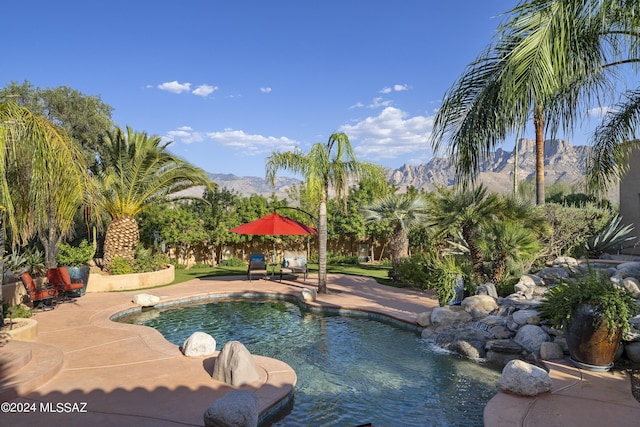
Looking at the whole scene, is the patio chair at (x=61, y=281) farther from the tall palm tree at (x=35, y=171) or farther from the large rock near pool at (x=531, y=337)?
the large rock near pool at (x=531, y=337)

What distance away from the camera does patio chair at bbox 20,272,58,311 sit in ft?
33.2

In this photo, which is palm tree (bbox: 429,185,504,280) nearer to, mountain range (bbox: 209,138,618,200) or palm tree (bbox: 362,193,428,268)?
palm tree (bbox: 362,193,428,268)

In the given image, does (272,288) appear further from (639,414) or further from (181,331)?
(639,414)

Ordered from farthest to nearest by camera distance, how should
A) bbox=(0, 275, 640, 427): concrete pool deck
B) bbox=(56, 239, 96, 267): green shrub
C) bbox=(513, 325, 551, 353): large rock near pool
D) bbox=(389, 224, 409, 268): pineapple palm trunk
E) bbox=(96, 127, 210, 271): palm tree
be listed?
bbox=(389, 224, 409, 268): pineapple palm trunk
bbox=(96, 127, 210, 271): palm tree
bbox=(56, 239, 96, 267): green shrub
bbox=(513, 325, 551, 353): large rock near pool
bbox=(0, 275, 640, 427): concrete pool deck

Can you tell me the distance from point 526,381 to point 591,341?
1590mm

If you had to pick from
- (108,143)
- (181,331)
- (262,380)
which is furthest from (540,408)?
(108,143)

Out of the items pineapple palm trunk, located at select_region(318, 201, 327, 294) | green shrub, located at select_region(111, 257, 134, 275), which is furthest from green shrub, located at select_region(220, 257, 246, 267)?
pineapple palm trunk, located at select_region(318, 201, 327, 294)

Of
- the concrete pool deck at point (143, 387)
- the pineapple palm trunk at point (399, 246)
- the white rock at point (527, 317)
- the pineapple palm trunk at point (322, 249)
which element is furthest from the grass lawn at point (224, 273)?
the concrete pool deck at point (143, 387)

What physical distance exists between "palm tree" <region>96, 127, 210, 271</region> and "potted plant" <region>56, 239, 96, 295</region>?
187 cm

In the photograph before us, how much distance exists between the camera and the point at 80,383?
5816 mm

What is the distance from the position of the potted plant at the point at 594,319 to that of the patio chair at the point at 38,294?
11.3 meters

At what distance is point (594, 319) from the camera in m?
6.24

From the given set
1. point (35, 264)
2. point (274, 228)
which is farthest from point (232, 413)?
point (35, 264)

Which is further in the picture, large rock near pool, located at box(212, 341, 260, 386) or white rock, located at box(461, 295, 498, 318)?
white rock, located at box(461, 295, 498, 318)
